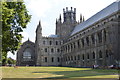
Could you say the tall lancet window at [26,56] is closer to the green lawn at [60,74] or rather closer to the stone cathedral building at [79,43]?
the stone cathedral building at [79,43]

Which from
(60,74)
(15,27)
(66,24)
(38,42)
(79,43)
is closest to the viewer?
(60,74)

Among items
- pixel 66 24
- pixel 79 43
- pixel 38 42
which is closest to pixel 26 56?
pixel 38 42

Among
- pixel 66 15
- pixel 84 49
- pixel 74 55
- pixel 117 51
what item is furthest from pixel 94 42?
pixel 66 15

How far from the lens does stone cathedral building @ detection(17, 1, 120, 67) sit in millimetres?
49391

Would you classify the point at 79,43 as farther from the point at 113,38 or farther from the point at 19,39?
the point at 19,39

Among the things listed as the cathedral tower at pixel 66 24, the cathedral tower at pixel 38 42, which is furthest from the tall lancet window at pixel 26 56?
the cathedral tower at pixel 66 24

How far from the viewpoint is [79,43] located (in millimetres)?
71938

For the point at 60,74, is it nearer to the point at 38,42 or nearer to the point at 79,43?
the point at 79,43

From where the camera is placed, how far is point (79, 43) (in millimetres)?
71938

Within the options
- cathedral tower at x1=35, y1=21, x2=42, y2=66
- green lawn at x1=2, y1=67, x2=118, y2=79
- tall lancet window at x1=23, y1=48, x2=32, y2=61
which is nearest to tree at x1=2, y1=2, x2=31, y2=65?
green lawn at x1=2, y1=67, x2=118, y2=79

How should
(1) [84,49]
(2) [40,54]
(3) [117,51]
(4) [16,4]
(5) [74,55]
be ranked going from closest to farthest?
(4) [16,4] → (3) [117,51] → (1) [84,49] → (5) [74,55] → (2) [40,54]

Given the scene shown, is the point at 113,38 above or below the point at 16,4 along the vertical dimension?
below

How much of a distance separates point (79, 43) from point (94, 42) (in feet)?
41.8

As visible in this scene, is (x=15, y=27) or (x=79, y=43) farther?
(x=79, y=43)
